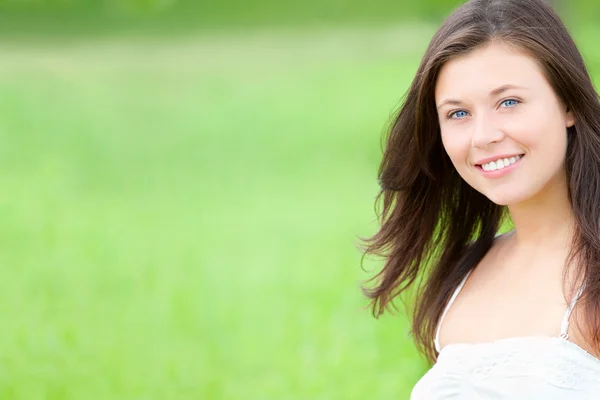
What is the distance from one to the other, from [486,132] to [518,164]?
0.09 meters

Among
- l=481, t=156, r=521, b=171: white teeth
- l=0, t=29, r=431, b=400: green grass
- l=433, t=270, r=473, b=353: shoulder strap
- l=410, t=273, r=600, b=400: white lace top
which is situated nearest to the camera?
l=410, t=273, r=600, b=400: white lace top

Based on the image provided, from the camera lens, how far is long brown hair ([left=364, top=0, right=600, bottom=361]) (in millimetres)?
2025

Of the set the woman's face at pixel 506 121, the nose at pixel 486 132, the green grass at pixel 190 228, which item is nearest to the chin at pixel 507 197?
the woman's face at pixel 506 121

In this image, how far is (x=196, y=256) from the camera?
25.3ft

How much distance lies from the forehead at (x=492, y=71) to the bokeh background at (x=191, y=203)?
26.8 inches

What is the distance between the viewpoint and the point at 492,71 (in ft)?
6.62

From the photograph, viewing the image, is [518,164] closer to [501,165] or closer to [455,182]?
[501,165]

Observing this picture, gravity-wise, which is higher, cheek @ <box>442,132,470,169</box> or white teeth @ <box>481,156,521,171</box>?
cheek @ <box>442,132,470,169</box>

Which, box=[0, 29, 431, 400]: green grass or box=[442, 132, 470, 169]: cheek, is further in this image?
box=[0, 29, 431, 400]: green grass

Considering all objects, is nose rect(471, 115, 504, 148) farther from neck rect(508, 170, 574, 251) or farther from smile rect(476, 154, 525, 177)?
neck rect(508, 170, 574, 251)

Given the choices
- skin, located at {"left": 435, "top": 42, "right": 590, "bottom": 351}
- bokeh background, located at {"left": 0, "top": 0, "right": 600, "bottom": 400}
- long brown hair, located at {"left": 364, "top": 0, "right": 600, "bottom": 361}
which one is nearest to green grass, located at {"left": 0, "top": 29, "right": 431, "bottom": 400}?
bokeh background, located at {"left": 0, "top": 0, "right": 600, "bottom": 400}

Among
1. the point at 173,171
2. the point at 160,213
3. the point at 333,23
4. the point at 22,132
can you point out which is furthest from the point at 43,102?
the point at 333,23

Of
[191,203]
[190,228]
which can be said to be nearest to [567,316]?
[190,228]

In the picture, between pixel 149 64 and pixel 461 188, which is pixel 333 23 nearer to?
pixel 149 64
